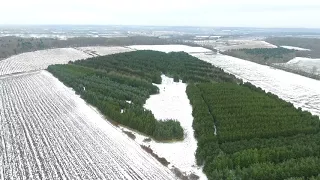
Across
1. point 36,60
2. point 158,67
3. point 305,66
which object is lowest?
point 305,66

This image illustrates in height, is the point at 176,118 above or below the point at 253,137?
below

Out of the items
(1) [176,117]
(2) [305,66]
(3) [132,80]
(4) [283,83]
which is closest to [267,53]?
(2) [305,66]

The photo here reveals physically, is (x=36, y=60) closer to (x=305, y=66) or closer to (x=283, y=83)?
(x=283, y=83)

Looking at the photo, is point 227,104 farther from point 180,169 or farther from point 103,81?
point 103,81

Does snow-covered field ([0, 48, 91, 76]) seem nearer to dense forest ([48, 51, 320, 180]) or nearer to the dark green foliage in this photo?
the dark green foliage

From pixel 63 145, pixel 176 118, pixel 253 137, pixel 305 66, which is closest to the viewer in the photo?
pixel 63 145

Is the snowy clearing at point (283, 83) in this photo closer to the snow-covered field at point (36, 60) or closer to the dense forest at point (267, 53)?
the dense forest at point (267, 53)

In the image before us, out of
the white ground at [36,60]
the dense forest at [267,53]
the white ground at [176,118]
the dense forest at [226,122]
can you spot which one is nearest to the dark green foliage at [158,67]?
the dense forest at [226,122]
